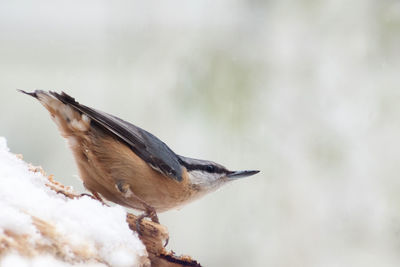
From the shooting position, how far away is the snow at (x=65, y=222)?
116 centimetres

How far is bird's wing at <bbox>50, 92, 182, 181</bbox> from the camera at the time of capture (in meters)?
2.24

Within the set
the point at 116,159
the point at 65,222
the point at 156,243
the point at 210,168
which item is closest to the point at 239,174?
the point at 210,168

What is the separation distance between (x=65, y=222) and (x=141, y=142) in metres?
1.12

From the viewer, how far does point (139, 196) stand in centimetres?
226

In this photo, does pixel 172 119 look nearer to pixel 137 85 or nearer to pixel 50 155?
pixel 137 85

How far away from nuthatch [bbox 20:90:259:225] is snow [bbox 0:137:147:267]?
0.71 meters

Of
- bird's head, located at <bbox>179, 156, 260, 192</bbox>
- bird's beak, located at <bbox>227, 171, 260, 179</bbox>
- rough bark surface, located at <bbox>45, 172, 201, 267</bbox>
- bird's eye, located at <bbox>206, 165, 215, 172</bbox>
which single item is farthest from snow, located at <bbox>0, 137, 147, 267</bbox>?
bird's beak, located at <bbox>227, 171, 260, 179</bbox>

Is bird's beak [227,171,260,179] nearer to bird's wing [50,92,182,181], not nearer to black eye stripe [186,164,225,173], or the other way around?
black eye stripe [186,164,225,173]

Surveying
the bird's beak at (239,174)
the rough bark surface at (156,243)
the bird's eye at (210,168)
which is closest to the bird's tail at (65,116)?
the rough bark surface at (156,243)

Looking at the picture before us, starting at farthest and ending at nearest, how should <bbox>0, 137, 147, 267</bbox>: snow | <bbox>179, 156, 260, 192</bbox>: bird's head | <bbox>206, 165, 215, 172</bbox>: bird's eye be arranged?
<bbox>206, 165, 215, 172</bbox>: bird's eye → <bbox>179, 156, 260, 192</bbox>: bird's head → <bbox>0, 137, 147, 267</bbox>: snow

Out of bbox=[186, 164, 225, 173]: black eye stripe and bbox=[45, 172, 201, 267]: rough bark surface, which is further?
bbox=[186, 164, 225, 173]: black eye stripe

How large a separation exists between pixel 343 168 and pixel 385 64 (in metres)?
0.59

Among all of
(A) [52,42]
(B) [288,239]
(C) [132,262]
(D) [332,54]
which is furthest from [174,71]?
(C) [132,262]

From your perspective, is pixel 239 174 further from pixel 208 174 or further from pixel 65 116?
pixel 65 116
